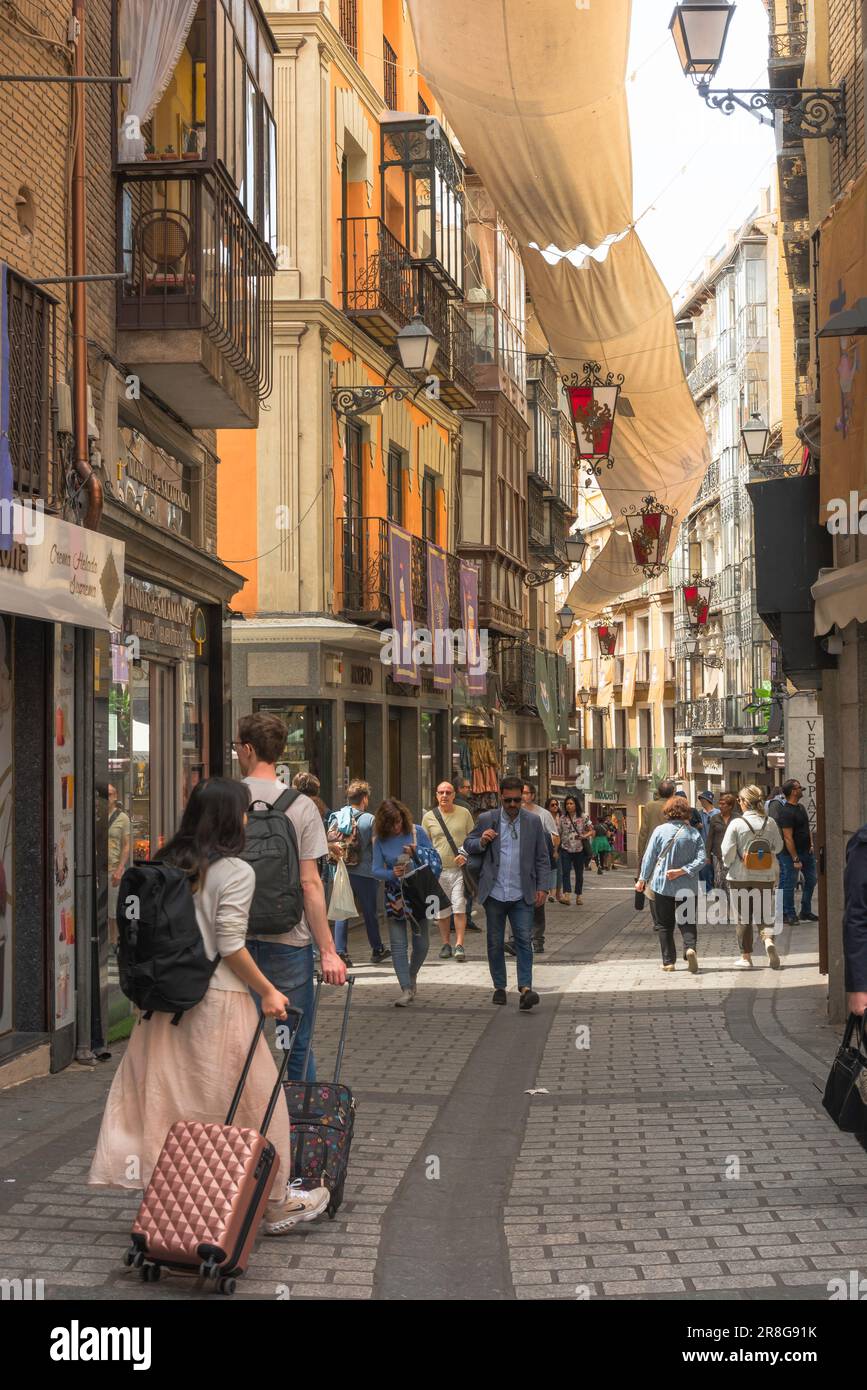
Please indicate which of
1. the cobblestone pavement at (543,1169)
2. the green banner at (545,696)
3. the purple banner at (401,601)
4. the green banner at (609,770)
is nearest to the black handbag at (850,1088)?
the cobblestone pavement at (543,1169)

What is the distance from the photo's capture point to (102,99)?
39.0 feet

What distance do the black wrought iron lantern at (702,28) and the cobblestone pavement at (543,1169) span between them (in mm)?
6703

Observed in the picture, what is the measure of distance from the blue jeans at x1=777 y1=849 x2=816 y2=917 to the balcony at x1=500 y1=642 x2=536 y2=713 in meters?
16.4

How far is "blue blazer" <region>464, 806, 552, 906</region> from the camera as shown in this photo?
13.4m

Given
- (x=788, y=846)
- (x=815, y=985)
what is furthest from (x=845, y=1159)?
(x=788, y=846)

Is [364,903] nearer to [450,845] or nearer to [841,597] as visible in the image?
[450,845]

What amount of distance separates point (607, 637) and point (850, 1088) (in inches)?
2617

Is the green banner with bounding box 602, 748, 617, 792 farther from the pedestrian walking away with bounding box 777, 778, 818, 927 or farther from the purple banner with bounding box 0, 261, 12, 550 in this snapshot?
the purple banner with bounding box 0, 261, 12, 550

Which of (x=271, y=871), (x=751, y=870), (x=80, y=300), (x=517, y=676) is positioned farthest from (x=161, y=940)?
(x=517, y=676)

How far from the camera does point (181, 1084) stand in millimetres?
5988

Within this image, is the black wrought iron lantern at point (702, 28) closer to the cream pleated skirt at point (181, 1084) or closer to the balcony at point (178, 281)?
the balcony at point (178, 281)

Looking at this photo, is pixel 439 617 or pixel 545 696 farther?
pixel 545 696

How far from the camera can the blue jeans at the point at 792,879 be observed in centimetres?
2127
